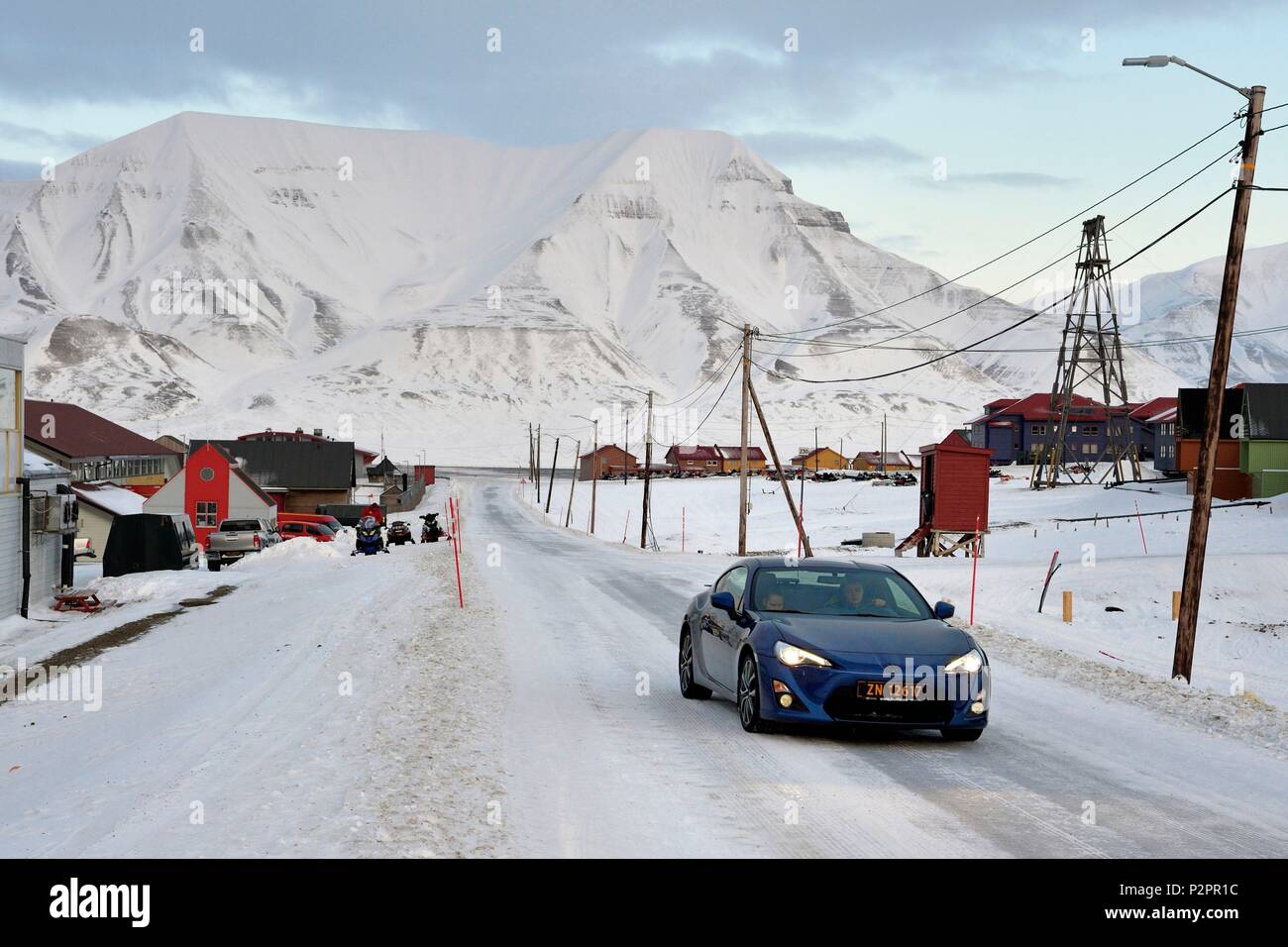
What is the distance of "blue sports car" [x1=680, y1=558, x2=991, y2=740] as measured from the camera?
32.6 ft

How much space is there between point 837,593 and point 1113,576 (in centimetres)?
2553

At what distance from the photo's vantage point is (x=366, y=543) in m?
42.1

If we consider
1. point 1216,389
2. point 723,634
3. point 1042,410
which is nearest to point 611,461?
point 1042,410

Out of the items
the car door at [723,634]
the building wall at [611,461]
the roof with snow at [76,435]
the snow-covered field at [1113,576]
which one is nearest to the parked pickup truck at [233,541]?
the snow-covered field at [1113,576]

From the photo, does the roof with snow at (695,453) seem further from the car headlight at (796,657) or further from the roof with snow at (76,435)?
the car headlight at (796,657)

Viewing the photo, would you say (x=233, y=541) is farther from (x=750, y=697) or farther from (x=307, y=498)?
(x=307, y=498)

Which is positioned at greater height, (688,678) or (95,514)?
(688,678)

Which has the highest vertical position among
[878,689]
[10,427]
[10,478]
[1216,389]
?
[1216,389]

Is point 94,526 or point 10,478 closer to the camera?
point 10,478

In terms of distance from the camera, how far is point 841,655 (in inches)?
393

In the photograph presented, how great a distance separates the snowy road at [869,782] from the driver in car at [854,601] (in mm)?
1221

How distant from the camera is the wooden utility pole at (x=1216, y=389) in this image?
15.9 metres
